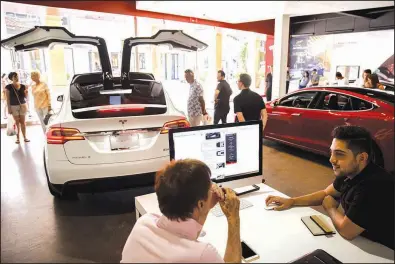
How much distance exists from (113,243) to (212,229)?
1.34 m

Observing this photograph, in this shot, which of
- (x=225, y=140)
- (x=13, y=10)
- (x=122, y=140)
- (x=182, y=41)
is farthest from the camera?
(x=13, y=10)

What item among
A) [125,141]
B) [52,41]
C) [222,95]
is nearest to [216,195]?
[125,141]

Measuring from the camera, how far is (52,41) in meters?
3.16

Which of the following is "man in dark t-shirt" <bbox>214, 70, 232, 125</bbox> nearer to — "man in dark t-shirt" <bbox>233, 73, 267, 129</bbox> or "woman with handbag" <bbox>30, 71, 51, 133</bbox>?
"man in dark t-shirt" <bbox>233, 73, 267, 129</bbox>

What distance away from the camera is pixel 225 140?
1635mm

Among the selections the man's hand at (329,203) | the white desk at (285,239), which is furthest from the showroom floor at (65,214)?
the man's hand at (329,203)

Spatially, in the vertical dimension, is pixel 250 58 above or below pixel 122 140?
above

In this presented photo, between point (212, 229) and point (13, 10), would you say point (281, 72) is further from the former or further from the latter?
point (212, 229)

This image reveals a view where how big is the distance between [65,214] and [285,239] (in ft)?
7.70

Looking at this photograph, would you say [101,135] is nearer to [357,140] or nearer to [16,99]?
[357,140]

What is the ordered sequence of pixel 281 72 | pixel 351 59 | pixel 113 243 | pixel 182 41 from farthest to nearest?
pixel 351 59 → pixel 281 72 → pixel 182 41 → pixel 113 243

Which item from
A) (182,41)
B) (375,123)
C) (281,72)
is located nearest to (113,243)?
(182,41)

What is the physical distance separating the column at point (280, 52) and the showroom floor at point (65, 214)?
3900 mm

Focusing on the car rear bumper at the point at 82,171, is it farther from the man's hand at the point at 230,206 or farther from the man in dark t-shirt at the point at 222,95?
the man in dark t-shirt at the point at 222,95
